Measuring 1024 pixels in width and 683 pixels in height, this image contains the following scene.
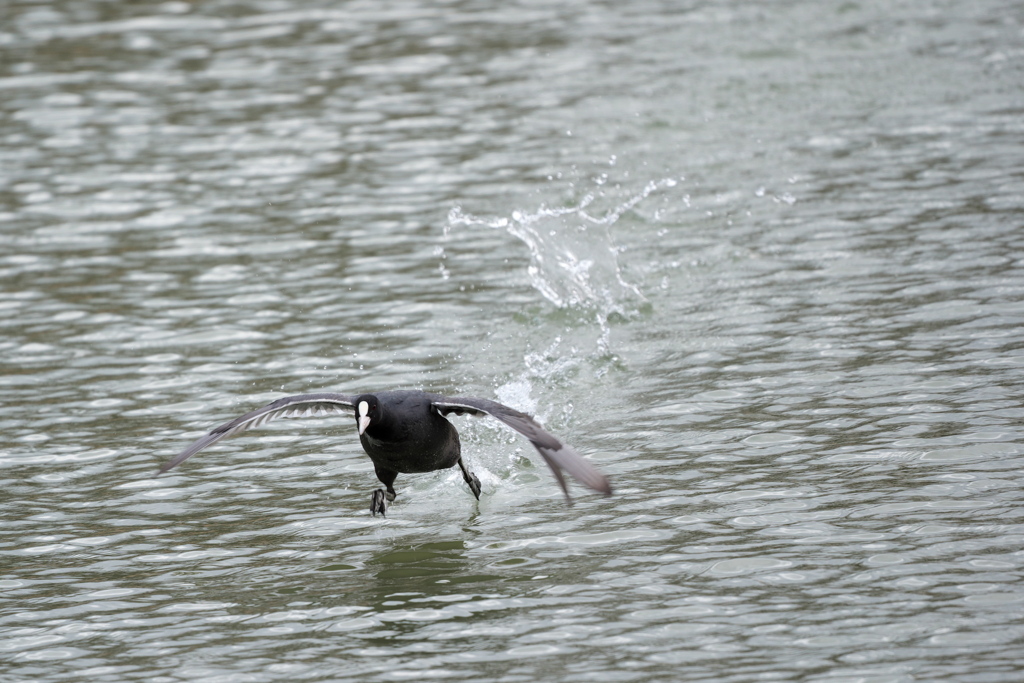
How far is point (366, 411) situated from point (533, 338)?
13.2ft

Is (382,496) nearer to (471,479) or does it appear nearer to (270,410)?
(471,479)

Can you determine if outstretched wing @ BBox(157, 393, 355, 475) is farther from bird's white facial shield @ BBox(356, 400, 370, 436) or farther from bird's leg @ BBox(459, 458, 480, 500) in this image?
bird's leg @ BBox(459, 458, 480, 500)

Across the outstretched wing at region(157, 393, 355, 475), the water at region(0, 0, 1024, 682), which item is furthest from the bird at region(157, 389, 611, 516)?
the water at region(0, 0, 1024, 682)

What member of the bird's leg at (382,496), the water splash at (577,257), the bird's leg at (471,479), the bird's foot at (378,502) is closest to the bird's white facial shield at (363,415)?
the bird's leg at (382,496)

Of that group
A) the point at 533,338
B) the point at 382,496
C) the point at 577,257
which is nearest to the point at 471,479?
the point at 382,496

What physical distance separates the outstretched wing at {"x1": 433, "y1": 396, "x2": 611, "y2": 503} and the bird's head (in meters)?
0.41

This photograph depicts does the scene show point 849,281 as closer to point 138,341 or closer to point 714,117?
point 714,117

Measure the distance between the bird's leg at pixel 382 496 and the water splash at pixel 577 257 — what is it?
3.18 meters

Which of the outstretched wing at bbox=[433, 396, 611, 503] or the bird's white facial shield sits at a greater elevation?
the bird's white facial shield

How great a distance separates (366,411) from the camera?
26.1 feet

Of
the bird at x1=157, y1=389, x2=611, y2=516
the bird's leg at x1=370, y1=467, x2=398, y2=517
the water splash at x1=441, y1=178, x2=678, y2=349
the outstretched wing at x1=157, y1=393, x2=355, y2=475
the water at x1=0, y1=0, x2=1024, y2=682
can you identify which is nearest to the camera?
the water at x1=0, y1=0, x2=1024, y2=682

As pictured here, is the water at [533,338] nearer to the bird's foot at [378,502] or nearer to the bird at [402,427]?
the bird's foot at [378,502]

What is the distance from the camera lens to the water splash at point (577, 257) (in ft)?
40.4

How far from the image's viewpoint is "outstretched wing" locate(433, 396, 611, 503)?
280 inches
